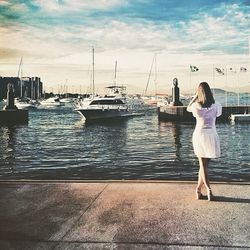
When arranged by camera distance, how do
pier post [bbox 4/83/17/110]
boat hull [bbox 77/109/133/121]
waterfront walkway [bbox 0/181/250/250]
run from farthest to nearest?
boat hull [bbox 77/109/133/121]
pier post [bbox 4/83/17/110]
waterfront walkway [bbox 0/181/250/250]

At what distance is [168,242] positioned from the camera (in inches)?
147

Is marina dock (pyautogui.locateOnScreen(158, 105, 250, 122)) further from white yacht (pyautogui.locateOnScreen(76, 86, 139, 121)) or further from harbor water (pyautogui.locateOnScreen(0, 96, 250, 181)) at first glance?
harbor water (pyautogui.locateOnScreen(0, 96, 250, 181))

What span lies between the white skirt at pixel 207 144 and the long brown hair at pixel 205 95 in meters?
0.39

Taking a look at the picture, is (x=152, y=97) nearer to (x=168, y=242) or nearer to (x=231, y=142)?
(x=231, y=142)

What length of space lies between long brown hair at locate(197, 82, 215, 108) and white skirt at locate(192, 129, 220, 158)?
394 mm

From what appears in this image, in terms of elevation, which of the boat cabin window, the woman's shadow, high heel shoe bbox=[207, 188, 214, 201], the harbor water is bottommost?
the harbor water

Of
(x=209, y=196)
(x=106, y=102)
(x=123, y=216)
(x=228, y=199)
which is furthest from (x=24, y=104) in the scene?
(x=123, y=216)

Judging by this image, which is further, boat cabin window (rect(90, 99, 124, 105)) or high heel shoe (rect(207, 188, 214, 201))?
boat cabin window (rect(90, 99, 124, 105))

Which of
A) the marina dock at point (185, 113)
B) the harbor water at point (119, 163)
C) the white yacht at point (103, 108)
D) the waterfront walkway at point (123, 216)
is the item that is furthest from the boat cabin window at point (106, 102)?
the waterfront walkway at point (123, 216)

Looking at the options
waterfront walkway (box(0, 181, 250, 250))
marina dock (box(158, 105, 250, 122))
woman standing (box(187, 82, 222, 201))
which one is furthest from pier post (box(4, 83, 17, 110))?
woman standing (box(187, 82, 222, 201))

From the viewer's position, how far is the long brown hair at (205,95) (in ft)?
16.9

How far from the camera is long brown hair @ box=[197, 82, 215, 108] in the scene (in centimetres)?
514

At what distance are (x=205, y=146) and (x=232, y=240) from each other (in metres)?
1.72

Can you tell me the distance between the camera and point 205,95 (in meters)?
5.15
